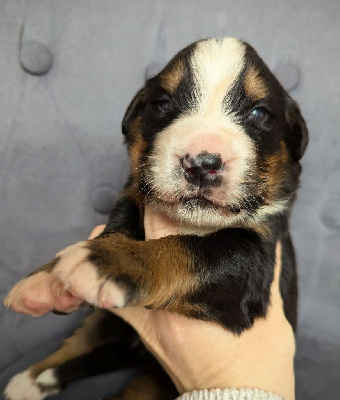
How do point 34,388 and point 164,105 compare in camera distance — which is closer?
point 164,105

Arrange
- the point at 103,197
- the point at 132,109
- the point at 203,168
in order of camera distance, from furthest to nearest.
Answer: the point at 103,197
the point at 132,109
the point at 203,168

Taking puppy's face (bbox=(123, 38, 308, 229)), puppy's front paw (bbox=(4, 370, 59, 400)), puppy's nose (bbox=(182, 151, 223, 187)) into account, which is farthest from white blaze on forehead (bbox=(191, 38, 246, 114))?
puppy's front paw (bbox=(4, 370, 59, 400))

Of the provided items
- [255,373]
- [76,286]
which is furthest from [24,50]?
[255,373]

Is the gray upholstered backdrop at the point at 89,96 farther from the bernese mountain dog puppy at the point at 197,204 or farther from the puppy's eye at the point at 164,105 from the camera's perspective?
the puppy's eye at the point at 164,105

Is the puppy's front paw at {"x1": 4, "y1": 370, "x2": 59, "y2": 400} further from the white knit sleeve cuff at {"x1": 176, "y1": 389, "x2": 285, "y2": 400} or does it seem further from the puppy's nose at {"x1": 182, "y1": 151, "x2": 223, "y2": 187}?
the puppy's nose at {"x1": 182, "y1": 151, "x2": 223, "y2": 187}

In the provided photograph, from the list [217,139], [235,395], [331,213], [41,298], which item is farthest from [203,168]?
[331,213]

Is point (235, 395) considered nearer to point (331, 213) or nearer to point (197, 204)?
point (197, 204)

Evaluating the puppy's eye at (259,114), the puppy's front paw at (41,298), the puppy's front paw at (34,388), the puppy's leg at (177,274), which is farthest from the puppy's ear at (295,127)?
the puppy's front paw at (34,388)
